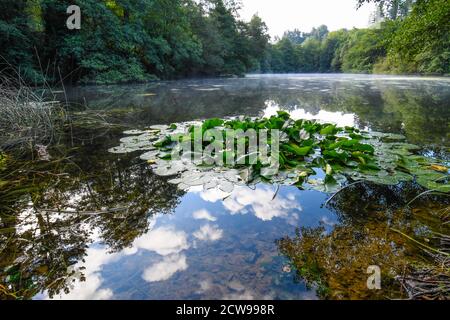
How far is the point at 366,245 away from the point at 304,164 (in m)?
1.10

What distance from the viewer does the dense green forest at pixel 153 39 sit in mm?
6676

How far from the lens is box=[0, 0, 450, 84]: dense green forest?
6676mm

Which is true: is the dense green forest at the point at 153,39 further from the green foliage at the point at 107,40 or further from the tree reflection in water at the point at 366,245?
the tree reflection in water at the point at 366,245

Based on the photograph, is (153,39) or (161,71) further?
(161,71)

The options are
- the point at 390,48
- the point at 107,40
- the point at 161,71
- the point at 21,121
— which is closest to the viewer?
the point at 21,121

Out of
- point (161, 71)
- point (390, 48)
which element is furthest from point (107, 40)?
point (390, 48)

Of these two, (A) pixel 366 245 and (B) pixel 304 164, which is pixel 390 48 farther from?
(A) pixel 366 245

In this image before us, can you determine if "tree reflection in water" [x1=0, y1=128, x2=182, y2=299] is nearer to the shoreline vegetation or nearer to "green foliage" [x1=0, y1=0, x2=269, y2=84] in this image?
the shoreline vegetation

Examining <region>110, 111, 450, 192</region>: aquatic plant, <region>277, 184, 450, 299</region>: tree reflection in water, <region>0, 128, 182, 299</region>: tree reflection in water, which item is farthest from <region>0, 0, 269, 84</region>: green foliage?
<region>277, 184, 450, 299</region>: tree reflection in water

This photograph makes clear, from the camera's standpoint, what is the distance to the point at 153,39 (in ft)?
51.9

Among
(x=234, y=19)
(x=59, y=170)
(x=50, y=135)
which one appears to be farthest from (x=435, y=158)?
(x=234, y=19)

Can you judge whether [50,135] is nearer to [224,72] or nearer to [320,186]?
[320,186]

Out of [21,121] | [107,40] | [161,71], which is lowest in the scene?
[21,121]

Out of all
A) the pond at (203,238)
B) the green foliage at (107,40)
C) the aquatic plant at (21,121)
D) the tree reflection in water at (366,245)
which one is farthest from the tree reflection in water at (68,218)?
the green foliage at (107,40)
